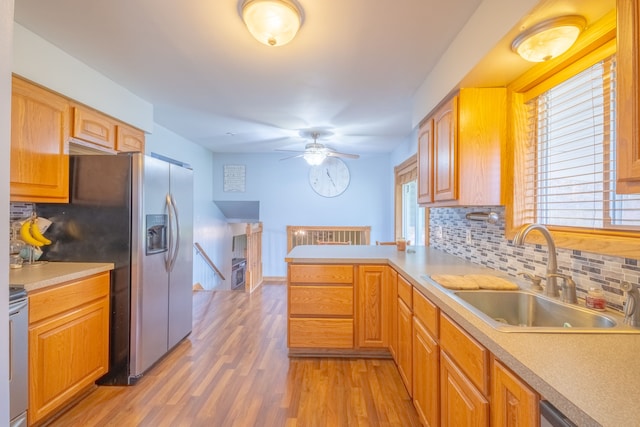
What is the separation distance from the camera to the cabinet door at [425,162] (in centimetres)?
232

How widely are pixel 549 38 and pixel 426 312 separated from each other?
4.41ft

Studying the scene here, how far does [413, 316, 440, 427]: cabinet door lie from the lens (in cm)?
145

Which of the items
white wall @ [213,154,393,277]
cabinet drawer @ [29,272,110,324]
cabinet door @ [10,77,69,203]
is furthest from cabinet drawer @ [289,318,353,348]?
white wall @ [213,154,393,277]

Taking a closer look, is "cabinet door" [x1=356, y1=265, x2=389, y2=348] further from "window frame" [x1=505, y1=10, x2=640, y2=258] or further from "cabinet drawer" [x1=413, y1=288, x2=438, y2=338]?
"window frame" [x1=505, y1=10, x2=640, y2=258]

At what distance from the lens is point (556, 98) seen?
1.58m

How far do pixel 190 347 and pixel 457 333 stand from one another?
245 centimetres

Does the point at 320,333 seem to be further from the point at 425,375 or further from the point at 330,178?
the point at 330,178

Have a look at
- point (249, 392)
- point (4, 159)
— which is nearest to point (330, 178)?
point (249, 392)

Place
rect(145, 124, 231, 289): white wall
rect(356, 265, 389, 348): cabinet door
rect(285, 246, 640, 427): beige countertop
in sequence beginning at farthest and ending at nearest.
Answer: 1. rect(145, 124, 231, 289): white wall
2. rect(356, 265, 389, 348): cabinet door
3. rect(285, 246, 640, 427): beige countertop

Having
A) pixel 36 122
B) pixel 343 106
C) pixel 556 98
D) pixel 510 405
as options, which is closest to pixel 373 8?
pixel 556 98

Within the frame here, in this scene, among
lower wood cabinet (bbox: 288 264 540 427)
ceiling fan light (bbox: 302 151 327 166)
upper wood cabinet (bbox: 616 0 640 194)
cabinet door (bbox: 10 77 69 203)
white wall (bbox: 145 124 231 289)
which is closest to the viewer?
upper wood cabinet (bbox: 616 0 640 194)

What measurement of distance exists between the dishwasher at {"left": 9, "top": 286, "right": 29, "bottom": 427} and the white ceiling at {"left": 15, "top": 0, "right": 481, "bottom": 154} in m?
1.52

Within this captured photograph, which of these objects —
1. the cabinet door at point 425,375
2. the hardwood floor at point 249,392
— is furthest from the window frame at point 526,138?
the hardwood floor at point 249,392

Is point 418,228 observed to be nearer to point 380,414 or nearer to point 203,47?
point 380,414
